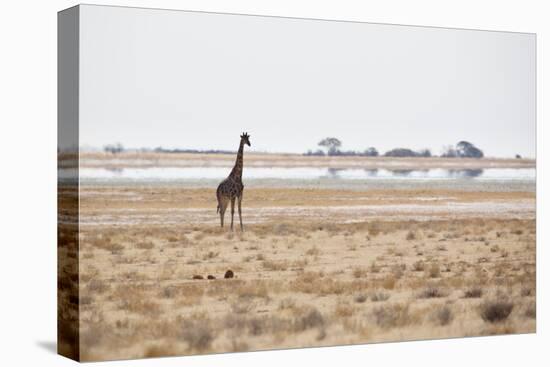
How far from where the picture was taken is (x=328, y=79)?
1852 cm

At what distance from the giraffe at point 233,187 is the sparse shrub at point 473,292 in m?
3.70

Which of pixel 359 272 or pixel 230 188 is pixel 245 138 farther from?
pixel 359 272

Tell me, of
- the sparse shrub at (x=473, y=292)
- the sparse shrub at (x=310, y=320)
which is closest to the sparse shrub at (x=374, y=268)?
the sparse shrub at (x=310, y=320)

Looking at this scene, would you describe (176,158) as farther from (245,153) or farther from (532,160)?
(532,160)

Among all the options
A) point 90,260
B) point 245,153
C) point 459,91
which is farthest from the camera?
point 459,91

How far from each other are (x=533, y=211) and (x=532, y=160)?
776mm

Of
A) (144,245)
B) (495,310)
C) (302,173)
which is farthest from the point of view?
(495,310)

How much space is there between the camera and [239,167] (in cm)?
1788

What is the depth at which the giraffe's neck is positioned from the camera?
1781 cm

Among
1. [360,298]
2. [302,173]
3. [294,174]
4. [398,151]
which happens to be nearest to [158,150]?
[294,174]

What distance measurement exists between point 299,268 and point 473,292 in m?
2.86

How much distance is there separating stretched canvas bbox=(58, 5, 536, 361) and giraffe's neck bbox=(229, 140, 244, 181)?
0.37 ft

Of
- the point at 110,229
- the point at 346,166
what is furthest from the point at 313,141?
the point at 110,229

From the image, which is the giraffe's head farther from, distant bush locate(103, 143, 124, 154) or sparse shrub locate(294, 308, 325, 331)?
sparse shrub locate(294, 308, 325, 331)
